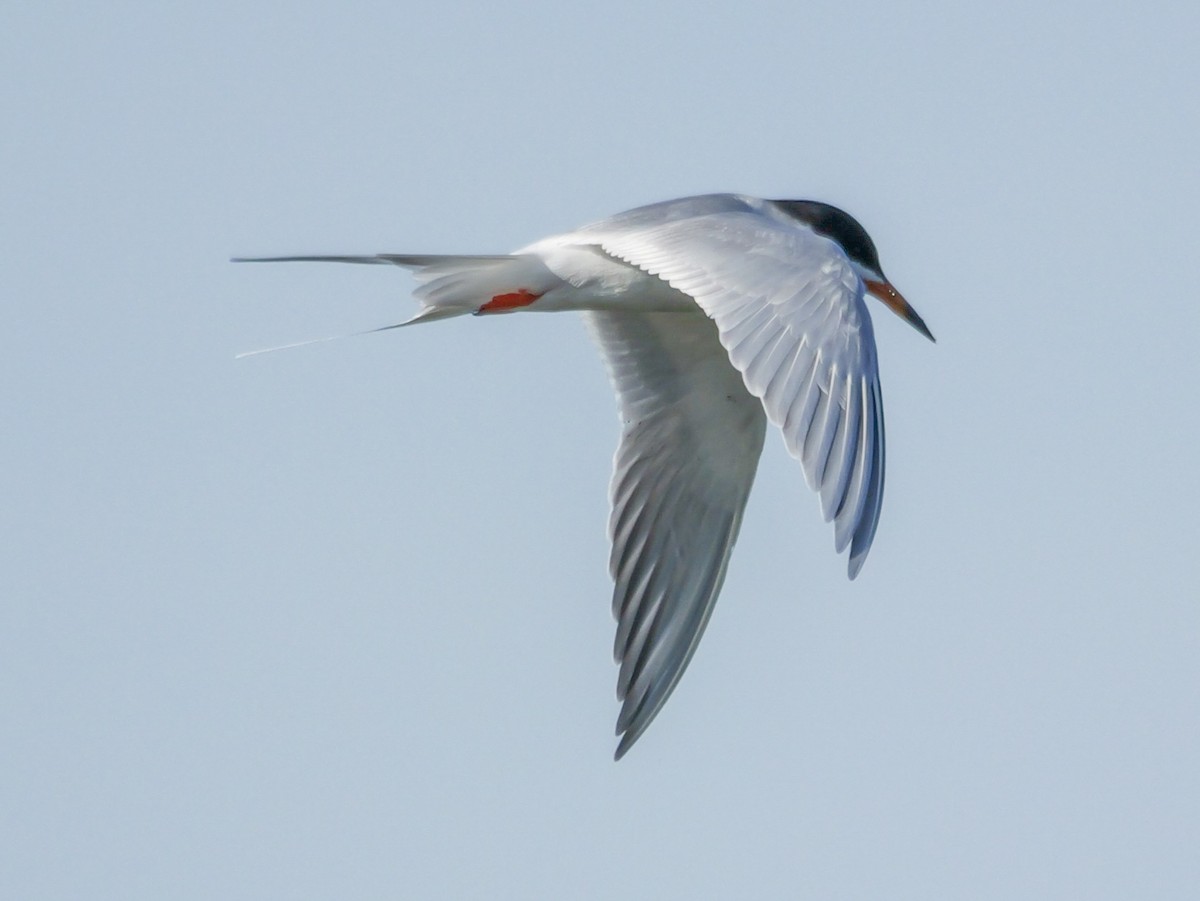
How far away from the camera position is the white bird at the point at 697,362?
7.30 m

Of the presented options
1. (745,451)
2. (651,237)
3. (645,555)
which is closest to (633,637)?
(645,555)

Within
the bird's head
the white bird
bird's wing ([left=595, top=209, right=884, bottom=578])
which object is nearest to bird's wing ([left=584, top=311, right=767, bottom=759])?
the white bird

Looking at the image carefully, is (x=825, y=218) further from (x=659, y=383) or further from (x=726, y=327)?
(x=726, y=327)

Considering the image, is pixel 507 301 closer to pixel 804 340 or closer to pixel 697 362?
pixel 697 362

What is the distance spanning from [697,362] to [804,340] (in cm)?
236

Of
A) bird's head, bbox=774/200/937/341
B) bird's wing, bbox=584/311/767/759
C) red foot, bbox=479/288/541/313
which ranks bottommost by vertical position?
bird's wing, bbox=584/311/767/759

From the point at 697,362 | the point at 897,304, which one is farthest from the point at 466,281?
the point at 897,304

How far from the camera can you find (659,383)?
9836mm

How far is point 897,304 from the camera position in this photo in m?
10.3

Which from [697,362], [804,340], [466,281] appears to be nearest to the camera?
[804,340]

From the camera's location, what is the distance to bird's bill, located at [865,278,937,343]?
33.7 feet

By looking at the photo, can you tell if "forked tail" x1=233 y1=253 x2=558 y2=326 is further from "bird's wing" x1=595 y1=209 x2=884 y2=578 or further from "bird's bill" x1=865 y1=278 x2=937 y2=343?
"bird's bill" x1=865 y1=278 x2=937 y2=343

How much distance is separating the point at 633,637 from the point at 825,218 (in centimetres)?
223

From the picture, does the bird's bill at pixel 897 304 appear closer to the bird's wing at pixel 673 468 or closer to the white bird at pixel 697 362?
the white bird at pixel 697 362
